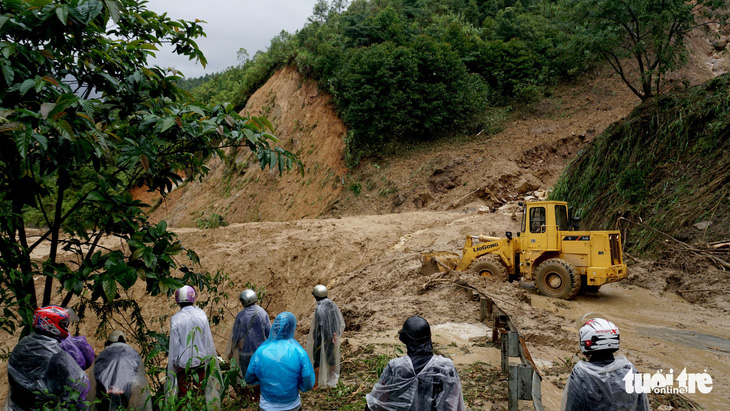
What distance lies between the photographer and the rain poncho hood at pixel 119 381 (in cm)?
389

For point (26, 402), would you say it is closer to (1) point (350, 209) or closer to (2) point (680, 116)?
(2) point (680, 116)

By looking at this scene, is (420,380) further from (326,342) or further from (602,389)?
(326,342)

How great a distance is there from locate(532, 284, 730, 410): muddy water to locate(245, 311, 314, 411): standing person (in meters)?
4.90

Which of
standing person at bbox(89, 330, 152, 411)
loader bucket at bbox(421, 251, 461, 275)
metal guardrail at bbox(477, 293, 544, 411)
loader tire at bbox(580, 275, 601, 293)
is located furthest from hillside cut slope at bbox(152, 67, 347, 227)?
standing person at bbox(89, 330, 152, 411)

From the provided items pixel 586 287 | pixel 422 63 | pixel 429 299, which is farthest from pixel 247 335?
pixel 422 63

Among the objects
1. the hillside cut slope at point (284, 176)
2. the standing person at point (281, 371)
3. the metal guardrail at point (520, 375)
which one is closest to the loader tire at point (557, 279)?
the metal guardrail at point (520, 375)

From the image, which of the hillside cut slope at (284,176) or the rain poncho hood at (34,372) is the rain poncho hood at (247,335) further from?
the hillside cut slope at (284,176)

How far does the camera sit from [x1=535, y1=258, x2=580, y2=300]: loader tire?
34.5 feet

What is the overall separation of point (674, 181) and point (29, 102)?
15597mm

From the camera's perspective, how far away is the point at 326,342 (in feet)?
20.2

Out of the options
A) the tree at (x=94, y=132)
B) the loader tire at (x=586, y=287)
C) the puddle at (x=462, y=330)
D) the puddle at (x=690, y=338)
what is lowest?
the puddle at (x=690, y=338)

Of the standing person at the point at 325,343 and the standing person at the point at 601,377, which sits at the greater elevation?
the standing person at the point at 601,377

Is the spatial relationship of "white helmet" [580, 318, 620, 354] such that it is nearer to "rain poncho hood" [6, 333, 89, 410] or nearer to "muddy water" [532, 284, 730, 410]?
"rain poncho hood" [6, 333, 89, 410]

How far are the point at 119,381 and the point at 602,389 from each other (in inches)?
146
